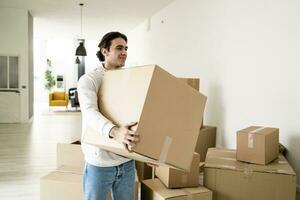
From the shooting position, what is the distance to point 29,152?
462 cm

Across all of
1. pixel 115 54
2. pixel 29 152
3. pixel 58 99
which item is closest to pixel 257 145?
Result: pixel 115 54

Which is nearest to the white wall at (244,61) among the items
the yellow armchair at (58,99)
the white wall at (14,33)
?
the white wall at (14,33)

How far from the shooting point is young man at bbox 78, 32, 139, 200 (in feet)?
4.10

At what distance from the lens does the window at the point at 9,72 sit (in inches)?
282

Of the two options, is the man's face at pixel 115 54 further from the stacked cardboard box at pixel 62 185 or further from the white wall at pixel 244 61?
the white wall at pixel 244 61

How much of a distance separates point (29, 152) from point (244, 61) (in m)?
3.51

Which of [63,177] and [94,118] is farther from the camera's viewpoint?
[63,177]

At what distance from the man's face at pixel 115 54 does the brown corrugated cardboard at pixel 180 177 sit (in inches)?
35.5

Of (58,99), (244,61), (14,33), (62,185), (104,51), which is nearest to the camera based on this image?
(104,51)

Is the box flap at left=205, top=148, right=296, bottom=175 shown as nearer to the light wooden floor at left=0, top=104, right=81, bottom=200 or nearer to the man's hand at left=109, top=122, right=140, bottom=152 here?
the man's hand at left=109, top=122, right=140, bottom=152

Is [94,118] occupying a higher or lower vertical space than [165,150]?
higher

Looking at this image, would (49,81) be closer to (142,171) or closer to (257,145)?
(142,171)

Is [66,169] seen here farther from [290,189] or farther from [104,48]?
[290,189]

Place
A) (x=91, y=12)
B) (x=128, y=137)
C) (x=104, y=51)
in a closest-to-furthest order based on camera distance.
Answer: (x=128, y=137)
(x=104, y=51)
(x=91, y=12)
